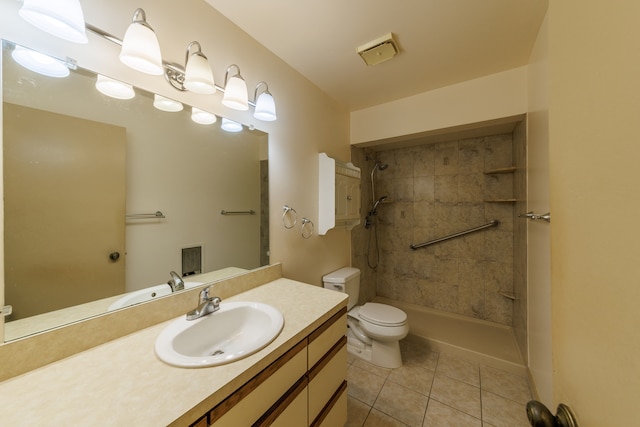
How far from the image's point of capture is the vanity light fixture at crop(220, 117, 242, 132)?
1283 mm

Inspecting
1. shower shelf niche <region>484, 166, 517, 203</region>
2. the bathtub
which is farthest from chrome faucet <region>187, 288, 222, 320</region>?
shower shelf niche <region>484, 166, 517, 203</region>

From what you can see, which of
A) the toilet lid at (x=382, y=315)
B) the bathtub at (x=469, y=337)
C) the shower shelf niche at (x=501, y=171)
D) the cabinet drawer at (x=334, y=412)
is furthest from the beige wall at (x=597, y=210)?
the shower shelf niche at (x=501, y=171)

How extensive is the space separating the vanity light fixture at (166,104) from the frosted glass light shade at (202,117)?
59 mm

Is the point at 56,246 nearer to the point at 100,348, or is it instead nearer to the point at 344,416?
the point at 100,348

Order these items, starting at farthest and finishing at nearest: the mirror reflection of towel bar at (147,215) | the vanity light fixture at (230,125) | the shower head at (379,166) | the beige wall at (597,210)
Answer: the shower head at (379,166) → the vanity light fixture at (230,125) → the mirror reflection of towel bar at (147,215) → the beige wall at (597,210)

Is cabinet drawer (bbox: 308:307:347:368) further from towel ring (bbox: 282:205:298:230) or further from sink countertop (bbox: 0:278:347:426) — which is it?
towel ring (bbox: 282:205:298:230)

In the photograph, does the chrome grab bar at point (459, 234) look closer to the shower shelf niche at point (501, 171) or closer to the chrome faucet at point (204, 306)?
the shower shelf niche at point (501, 171)

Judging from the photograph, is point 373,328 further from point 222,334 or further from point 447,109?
point 447,109

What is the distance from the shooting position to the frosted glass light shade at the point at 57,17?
64 cm

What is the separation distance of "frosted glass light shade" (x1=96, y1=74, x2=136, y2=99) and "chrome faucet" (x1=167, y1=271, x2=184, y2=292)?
0.78m

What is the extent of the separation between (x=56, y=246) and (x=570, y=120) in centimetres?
143

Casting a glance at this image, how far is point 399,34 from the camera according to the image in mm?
1400

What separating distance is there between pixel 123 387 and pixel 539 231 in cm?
215

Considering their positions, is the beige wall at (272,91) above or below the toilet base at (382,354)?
above
